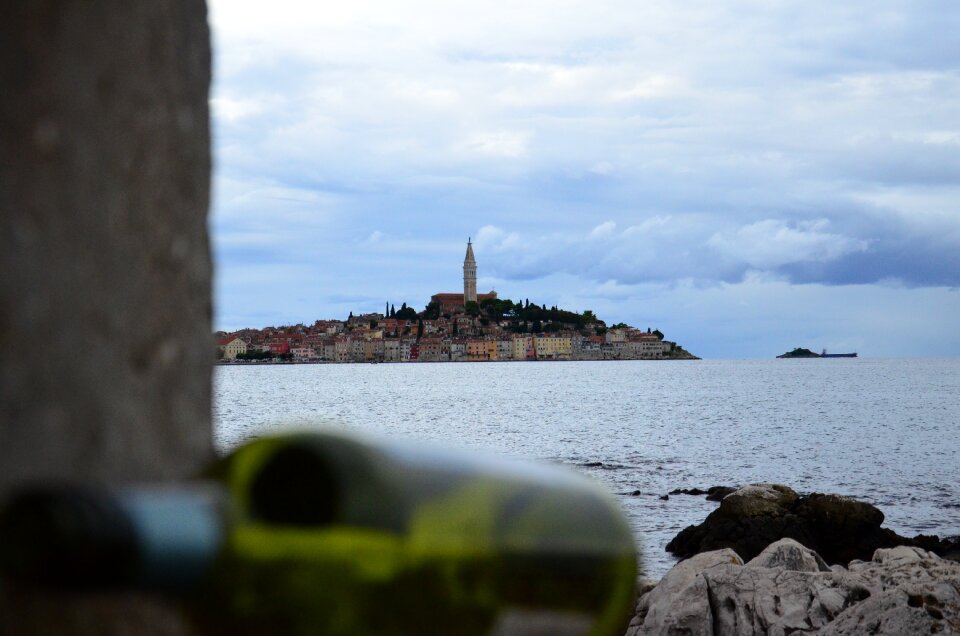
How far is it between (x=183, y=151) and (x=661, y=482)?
105ft

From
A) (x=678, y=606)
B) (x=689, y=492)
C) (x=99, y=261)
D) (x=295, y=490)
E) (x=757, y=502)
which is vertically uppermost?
(x=99, y=261)

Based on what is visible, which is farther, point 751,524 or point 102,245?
point 751,524

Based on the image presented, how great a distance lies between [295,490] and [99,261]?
291 millimetres

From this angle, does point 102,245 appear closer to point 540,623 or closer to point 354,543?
point 354,543

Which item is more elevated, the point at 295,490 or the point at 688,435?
the point at 295,490

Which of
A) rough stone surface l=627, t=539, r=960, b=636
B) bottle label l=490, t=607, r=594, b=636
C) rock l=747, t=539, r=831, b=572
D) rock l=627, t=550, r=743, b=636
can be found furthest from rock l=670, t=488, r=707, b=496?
bottle label l=490, t=607, r=594, b=636

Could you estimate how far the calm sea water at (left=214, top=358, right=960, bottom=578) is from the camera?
28.0m

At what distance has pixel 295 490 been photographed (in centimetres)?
85

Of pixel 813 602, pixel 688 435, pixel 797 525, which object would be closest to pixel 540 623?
pixel 813 602

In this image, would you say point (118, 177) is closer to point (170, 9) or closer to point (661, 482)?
point (170, 9)

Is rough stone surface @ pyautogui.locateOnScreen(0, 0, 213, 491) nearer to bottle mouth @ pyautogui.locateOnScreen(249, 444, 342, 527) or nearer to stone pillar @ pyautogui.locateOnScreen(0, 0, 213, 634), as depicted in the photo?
stone pillar @ pyautogui.locateOnScreen(0, 0, 213, 634)

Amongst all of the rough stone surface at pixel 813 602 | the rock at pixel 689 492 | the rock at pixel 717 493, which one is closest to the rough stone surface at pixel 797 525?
the rock at pixel 717 493

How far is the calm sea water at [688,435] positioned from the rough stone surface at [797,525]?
1.48m

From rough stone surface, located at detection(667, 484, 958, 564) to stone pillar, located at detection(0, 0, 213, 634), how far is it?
672 inches
